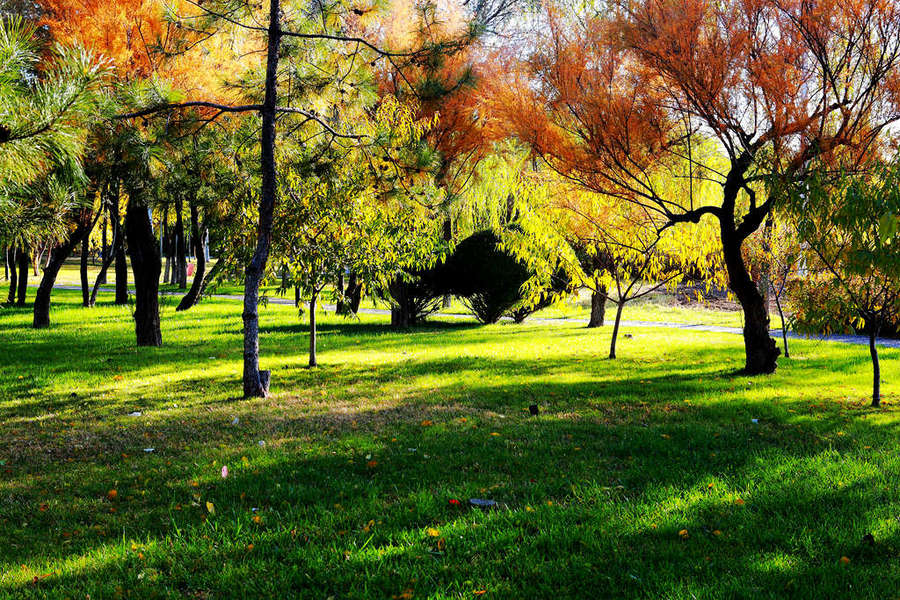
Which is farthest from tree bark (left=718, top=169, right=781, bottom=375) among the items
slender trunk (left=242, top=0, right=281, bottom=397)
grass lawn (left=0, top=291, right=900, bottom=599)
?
slender trunk (left=242, top=0, right=281, bottom=397)

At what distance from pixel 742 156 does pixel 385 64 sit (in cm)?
827

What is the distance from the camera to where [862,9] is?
700cm

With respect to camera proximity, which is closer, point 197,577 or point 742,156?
point 197,577

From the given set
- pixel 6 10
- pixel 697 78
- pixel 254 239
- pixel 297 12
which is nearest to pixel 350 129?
pixel 297 12

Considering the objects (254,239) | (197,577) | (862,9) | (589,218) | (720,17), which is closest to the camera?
(197,577)

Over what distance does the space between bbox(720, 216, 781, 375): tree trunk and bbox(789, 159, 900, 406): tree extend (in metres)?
1.30

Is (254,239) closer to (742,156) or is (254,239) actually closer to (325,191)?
(325,191)

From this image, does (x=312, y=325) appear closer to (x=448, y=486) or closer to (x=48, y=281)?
(x=448, y=486)

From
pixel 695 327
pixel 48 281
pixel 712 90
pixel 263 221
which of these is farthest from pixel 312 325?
pixel 695 327

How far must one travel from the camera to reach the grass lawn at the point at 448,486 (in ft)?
10.2

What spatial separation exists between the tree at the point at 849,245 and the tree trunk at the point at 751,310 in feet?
4.27

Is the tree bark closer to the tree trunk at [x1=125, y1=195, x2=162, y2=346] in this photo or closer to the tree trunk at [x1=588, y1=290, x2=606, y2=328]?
the tree trunk at [x1=588, y1=290, x2=606, y2=328]

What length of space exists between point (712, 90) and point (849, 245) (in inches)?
99.2

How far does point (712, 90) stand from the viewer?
7.57m
